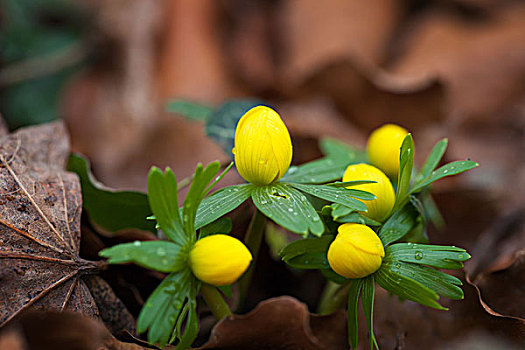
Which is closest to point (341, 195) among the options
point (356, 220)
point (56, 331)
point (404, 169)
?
point (356, 220)

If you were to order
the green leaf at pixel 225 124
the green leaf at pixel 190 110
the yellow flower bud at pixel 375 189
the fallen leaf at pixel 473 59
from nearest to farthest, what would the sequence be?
the yellow flower bud at pixel 375 189 < the green leaf at pixel 225 124 < the green leaf at pixel 190 110 < the fallen leaf at pixel 473 59

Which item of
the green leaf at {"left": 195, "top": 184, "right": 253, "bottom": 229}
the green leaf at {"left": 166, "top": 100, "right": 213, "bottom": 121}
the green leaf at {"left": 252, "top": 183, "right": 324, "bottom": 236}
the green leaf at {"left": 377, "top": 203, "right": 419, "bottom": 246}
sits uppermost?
the green leaf at {"left": 252, "top": 183, "right": 324, "bottom": 236}

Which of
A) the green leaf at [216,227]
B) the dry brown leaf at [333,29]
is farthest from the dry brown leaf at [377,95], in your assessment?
the green leaf at [216,227]

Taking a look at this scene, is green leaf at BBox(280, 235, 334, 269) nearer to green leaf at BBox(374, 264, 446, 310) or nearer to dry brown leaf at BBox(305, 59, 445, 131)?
green leaf at BBox(374, 264, 446, 310)

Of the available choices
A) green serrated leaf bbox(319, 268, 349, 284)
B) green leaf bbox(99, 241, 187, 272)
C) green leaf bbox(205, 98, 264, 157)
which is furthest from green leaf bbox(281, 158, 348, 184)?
green leaf bbox(205, 98, 264, 157)

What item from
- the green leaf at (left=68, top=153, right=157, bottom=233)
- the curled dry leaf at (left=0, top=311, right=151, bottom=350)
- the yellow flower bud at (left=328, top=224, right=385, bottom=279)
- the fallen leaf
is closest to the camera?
the curled dry leaf at (left=0, top=311, right=151, bottom=350)

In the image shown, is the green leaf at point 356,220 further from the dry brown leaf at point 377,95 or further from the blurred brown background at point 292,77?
the dry brown leaf at point 377,95
